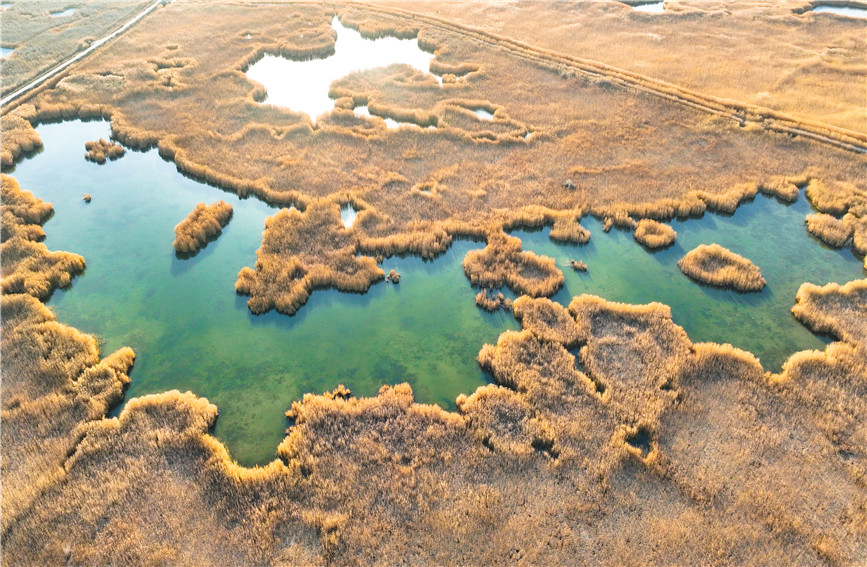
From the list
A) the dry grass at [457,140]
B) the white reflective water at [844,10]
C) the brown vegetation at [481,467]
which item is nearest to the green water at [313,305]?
the brown vegetation at [481,467]

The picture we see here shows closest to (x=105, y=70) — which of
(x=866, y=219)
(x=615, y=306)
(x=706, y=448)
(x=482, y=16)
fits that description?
(x=482, y=16)

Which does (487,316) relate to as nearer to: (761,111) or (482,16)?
(761,111)

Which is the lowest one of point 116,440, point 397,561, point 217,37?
point 397,561

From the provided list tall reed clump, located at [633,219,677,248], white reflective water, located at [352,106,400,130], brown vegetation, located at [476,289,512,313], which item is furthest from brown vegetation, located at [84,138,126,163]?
tall reed clump, located at [633,219,677,248]

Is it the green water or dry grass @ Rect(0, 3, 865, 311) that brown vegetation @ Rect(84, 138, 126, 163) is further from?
the green water

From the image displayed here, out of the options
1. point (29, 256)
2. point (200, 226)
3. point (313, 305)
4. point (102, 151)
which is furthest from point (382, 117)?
point (29, 256)

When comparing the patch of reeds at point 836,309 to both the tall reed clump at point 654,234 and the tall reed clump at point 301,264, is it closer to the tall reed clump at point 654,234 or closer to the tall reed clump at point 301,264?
the tall reed clump at point 654,234

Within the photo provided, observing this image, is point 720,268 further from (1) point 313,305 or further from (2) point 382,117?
(2) point 382,117

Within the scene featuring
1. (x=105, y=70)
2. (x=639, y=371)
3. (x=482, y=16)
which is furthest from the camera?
(x=482, y=16)
